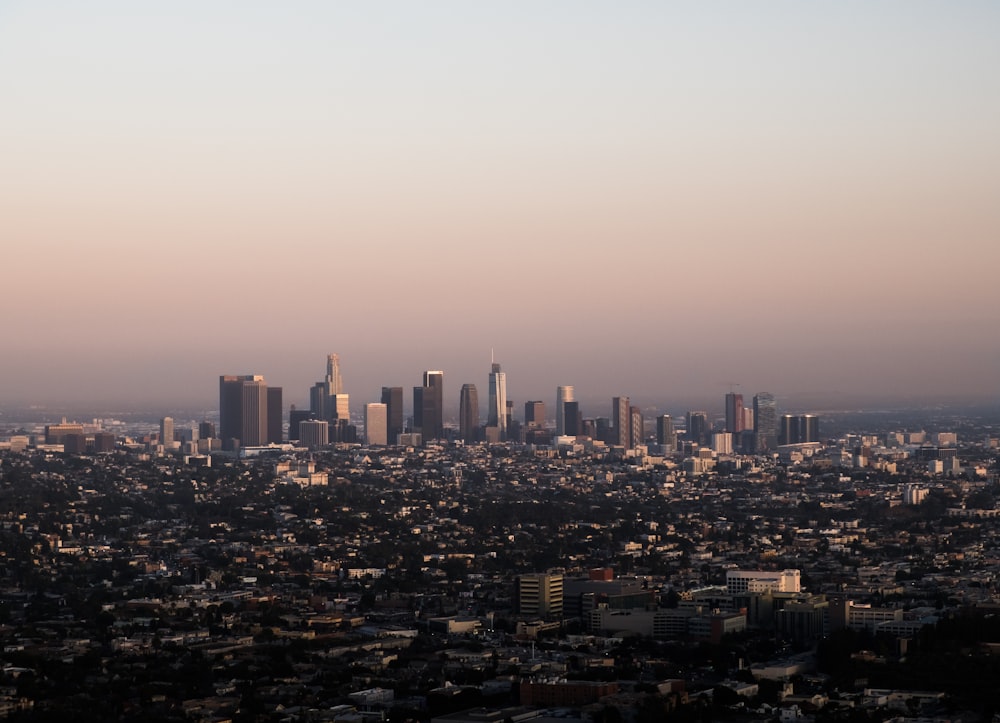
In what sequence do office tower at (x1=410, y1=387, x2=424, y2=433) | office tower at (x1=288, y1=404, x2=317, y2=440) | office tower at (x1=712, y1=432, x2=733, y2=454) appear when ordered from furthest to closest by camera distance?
office tower at (x1=410, y1=387, x2=424, y2=433), office tower at (x1=288, y1=404, x2=317, y2=440), office tower at (x1=712, y1=432, x2=733, y2=454)

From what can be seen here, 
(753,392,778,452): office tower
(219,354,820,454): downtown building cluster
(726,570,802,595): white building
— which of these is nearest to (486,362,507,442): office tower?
(219,354,820,454): downtown building cluster

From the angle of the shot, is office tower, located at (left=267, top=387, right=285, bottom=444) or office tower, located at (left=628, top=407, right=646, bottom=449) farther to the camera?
office tower, located at (left=628, top=407, right=646, bottom=449)

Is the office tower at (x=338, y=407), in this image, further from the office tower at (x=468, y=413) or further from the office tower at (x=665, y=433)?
the office tower at (x=665, y=433)

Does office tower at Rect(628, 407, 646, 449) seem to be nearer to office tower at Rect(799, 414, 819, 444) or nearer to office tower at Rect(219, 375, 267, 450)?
office tower at Rect(799, 414, 819, 444)

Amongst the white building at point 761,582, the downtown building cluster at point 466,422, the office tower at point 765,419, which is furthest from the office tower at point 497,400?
the white building at point 761,582

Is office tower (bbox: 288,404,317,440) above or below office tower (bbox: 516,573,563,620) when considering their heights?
above

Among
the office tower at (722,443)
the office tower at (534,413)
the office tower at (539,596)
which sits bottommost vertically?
the office tower at (539,596)
